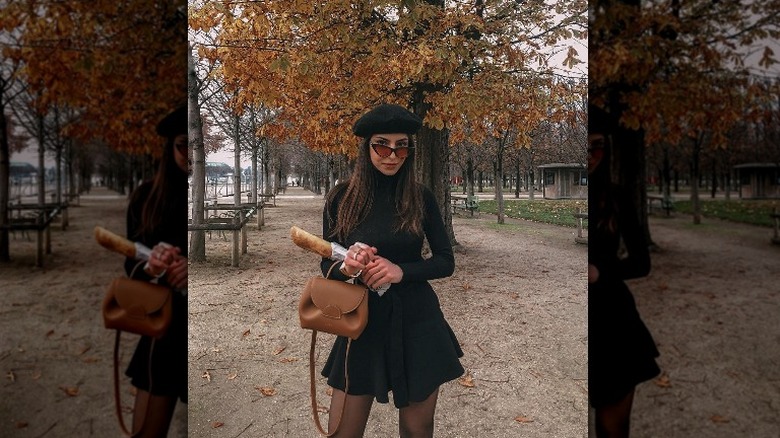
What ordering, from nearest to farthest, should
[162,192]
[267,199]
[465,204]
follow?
[162,192]
[267,199]
[465,204]

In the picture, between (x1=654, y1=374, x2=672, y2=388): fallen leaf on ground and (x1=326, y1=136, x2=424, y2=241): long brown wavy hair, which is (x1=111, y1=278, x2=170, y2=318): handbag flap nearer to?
(x1=326, y1=136, x2=424, y2=241): long brown wavy hair

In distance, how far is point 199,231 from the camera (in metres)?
2.70

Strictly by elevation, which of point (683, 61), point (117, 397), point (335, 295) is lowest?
point (117, 397)

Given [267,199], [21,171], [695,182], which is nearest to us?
[21,171]

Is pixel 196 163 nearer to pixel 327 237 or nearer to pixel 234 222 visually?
pixel 234 222

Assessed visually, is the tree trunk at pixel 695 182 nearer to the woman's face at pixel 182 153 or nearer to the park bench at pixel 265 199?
the park bench at pixel 265 199

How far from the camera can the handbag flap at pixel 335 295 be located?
7.88 feet

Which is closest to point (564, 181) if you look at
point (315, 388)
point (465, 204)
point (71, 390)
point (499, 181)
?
point (499, 181)

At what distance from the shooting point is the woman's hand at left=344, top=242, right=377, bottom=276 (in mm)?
2426

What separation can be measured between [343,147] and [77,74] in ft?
4.30

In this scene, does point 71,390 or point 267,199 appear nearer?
point 71,390

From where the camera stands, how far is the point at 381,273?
241 cm

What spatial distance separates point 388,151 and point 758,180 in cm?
180

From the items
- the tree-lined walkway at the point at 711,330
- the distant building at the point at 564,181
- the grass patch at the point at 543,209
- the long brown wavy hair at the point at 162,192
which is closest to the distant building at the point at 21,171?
the long brown wavy hair at the point at 162,192
